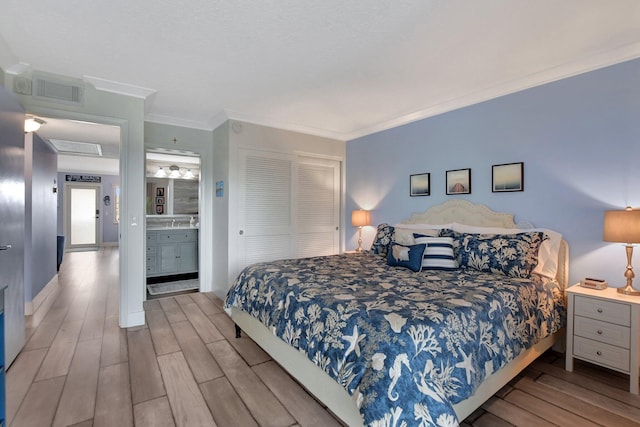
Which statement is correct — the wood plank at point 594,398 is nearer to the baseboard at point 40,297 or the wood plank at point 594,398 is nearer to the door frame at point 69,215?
the baseboard at point 40,297

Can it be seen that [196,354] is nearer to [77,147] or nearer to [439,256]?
[439,256]

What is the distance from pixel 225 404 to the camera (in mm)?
1982

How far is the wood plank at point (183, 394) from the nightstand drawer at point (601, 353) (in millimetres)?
2719

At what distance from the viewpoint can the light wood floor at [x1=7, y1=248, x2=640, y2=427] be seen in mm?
1849

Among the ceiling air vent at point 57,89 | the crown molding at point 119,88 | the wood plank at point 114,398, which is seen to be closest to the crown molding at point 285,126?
the crown molding at point 119,88

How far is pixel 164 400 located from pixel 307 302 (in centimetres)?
117

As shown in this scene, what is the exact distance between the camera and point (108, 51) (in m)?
2.49

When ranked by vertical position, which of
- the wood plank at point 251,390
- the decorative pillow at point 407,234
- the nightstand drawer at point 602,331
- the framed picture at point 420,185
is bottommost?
the wood plank at point 251,390

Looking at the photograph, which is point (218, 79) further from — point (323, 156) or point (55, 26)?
point (323, 156)

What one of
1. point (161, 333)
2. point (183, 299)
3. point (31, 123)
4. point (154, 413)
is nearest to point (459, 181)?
point (154, 413)

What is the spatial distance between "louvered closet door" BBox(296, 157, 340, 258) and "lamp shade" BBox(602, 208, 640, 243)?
134 inches

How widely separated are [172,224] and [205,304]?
2861 mm

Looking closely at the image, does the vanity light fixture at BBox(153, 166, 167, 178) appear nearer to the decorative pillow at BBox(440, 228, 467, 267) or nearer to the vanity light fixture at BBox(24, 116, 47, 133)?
the vanity light fixture at BBox(24, 116, 47, 133)

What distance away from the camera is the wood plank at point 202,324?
2.99m
